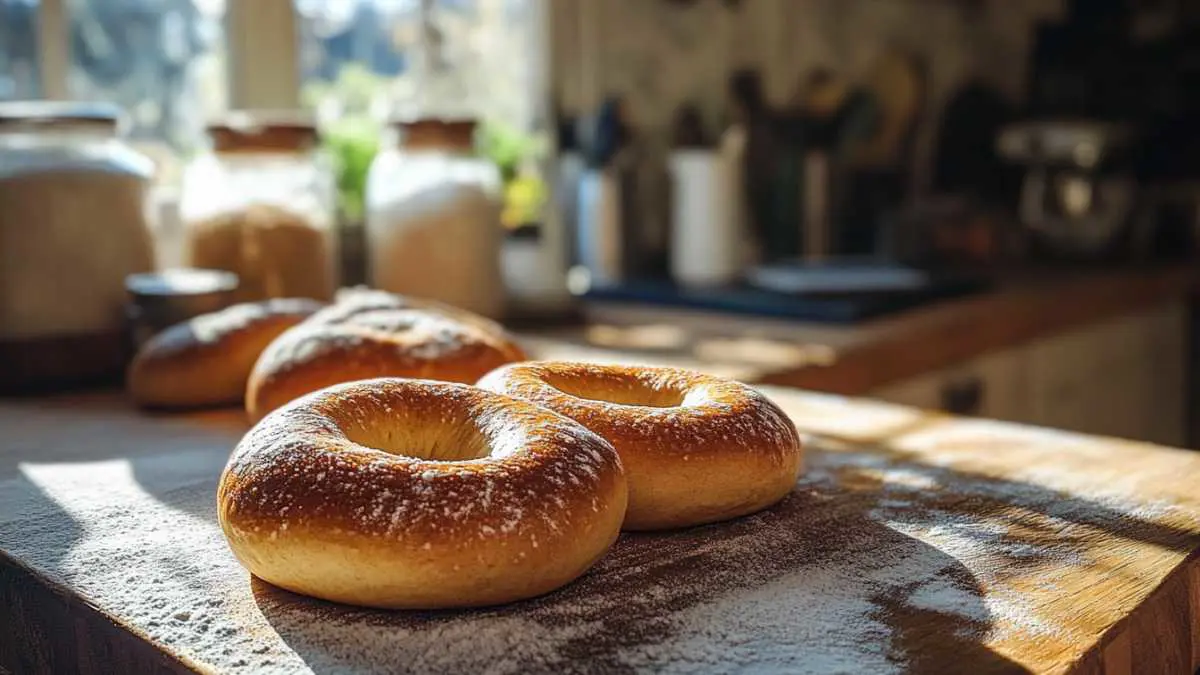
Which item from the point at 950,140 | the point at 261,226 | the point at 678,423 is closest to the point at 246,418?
the point at 261,226

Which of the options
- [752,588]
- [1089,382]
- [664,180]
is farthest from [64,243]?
[1089,382]

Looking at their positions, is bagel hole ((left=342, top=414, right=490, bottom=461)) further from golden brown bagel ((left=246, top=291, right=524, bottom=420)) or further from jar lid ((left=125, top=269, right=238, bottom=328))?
jar lid ((left=125, top=269, right=238, bottom=328))

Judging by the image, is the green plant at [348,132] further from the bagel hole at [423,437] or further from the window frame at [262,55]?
the bagel hole at [423,437]

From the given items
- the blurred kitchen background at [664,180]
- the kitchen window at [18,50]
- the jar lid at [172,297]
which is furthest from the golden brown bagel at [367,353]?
the kitchen window at [18,50]

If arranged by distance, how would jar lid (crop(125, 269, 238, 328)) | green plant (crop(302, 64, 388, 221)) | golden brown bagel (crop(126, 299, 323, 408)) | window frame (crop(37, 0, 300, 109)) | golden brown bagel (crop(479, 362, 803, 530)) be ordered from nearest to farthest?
golden brown bagel (crop(479, 362, 803, 530)), golden brown bagel (crop(126, 299, 323, 408)), jar lid (crop(125, 269, 238, 328)), window frame (crop(37, 0, 300, 109)), green plant (crop(302, 64, 388, 221))

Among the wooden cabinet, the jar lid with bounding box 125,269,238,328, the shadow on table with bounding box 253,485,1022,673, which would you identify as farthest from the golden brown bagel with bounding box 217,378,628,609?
the wooden cabinet

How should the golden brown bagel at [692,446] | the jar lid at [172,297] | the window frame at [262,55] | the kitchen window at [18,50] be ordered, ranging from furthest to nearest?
the window frame at [262,55] < the kitchen window at [18,50] < the jar lid at [172,297] < the golden brown bagel at [692,446]
